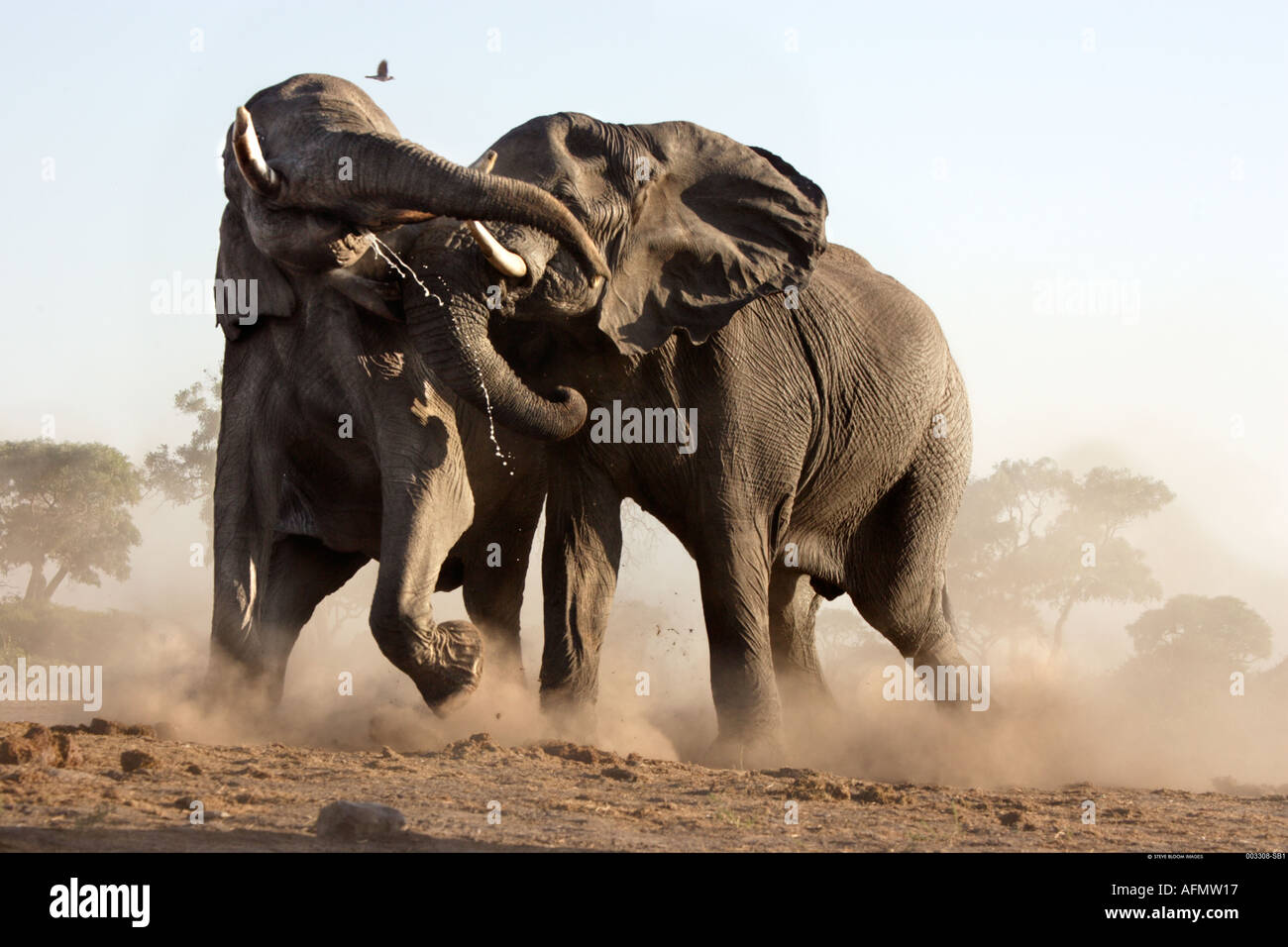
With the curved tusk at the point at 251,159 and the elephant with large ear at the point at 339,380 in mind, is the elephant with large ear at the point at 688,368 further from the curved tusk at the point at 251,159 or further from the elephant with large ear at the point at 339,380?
the curved tusk at the point at 251,159

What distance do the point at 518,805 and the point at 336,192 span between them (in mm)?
3437

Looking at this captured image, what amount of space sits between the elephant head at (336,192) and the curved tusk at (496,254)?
2 cm

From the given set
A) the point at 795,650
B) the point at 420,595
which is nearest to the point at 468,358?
the point at 420,595

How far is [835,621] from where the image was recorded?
44812 millimetres

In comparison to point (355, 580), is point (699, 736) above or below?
below

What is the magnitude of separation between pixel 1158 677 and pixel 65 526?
2232 cm

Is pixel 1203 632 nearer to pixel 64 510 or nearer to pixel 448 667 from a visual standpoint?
pixel 64 510

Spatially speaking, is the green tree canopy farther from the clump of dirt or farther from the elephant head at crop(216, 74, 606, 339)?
the clump of dirt

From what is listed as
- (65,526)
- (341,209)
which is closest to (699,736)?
(341,209)

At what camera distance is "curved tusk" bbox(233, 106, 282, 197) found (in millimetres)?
8812

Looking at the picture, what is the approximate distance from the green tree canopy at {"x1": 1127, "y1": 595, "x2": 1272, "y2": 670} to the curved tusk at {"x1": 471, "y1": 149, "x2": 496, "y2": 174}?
3059cm

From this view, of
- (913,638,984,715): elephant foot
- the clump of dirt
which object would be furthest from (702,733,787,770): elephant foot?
Result: the clump of dirt

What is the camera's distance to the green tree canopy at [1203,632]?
122 feet
